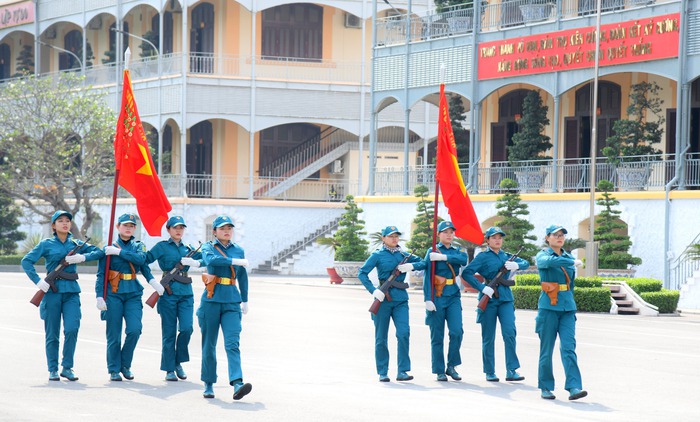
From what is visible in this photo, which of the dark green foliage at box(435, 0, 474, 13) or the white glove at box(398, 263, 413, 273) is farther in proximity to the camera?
the dark green foliage at box(435, 0, 474, 13)

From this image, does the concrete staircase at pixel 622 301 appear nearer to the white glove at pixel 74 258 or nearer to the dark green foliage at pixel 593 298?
the dark green foliage at pixel 593 298

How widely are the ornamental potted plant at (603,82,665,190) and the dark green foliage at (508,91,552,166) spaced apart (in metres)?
3.23

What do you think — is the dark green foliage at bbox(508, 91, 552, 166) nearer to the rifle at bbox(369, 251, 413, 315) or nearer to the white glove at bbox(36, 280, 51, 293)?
the rifle at bbox(369, 251, 413, 315)

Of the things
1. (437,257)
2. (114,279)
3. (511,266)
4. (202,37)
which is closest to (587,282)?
(511,266)

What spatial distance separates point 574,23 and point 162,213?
23962 millimetres

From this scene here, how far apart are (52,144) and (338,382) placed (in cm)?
3644

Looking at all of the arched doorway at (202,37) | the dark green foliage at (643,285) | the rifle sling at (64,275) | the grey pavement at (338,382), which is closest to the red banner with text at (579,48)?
the dark green foliage at (643,285)

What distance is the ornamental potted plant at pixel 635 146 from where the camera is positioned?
3566 centimetres

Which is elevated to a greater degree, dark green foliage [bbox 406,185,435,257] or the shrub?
dark green foliage [bbox 406,185,435,257]

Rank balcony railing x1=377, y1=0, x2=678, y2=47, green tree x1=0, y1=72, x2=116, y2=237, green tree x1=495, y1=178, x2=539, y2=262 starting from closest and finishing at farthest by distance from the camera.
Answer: green tree x1=495, y1=178, x2=539, y2=262 < balcony railing x1=377, y1=0, x2=678, y2=47 < green tree x1=0, y1=72, x2=116, y2=237

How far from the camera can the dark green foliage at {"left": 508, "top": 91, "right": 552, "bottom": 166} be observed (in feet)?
130

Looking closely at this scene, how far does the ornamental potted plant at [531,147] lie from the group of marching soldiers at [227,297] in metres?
23.1

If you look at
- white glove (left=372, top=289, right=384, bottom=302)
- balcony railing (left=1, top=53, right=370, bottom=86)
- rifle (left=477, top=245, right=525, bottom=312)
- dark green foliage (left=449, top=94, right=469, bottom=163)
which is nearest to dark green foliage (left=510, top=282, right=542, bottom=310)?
dark green foliage (left=449, top=94, right=469, bottom=163)

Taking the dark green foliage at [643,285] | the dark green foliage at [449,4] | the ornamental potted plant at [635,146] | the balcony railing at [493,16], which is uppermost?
the dark green foliage at [449,4]
